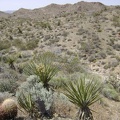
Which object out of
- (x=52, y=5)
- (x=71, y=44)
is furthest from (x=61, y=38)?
(x=52, y=5)

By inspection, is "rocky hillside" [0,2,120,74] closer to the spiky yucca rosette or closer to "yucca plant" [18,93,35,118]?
"yucca plant" [18,93,35,118]

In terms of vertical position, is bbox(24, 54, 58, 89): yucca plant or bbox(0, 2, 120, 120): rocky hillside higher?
bbox(24, 54, 58, 89): yucca plant

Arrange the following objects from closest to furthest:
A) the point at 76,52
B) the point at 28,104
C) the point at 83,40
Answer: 1. the point at 28,104
2. the point at 76,52
3. the point at 83,40

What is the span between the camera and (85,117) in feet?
24.7

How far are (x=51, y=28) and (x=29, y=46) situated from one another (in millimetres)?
10752

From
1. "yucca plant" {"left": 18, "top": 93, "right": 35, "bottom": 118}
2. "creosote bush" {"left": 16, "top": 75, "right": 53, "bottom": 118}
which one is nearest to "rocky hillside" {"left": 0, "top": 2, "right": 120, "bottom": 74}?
"creosote bush" {"left": 16, "top": 75, "right": 53, "bottom": 118}

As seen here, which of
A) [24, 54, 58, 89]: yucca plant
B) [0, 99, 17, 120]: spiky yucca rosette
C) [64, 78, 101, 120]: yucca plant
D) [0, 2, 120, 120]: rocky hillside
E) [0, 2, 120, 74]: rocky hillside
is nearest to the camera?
[0, 99, 17, 120]: spiky yucca rosette

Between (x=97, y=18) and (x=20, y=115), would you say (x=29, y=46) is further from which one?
(x=20, y=115)

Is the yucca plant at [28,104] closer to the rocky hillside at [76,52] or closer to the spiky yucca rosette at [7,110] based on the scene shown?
the spiky yucca rosette at [7,110]

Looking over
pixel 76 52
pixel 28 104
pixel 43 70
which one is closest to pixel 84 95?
pixel 28 104

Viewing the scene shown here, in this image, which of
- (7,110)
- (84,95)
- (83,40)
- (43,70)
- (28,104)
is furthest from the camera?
(83,40)

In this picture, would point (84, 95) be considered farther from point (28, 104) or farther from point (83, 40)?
point (83, 40)

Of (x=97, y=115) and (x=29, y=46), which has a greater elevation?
(x=97, y=115)

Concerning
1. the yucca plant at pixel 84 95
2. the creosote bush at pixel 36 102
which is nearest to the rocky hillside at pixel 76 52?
the creosote bush at pixel 36 102
